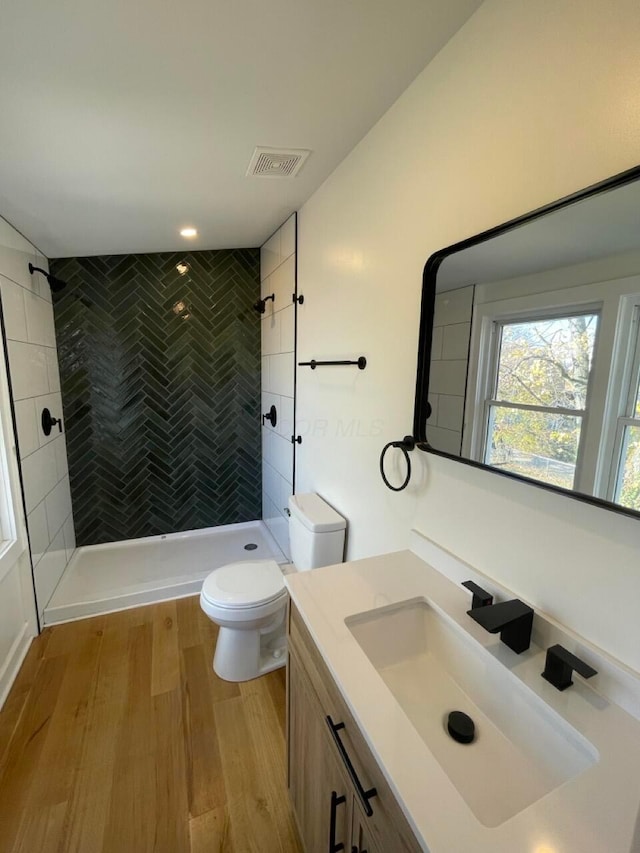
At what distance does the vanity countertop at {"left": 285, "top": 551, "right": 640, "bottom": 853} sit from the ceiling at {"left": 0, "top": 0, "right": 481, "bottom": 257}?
1.52 m

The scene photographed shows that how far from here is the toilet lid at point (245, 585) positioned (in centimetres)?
180

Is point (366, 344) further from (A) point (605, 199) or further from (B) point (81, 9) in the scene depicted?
(B) point (81, 9)

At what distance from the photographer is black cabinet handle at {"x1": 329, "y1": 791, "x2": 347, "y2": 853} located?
2.77 feet

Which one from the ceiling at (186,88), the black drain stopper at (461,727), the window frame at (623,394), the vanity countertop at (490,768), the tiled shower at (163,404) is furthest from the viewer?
the tiled shower at (163,404)

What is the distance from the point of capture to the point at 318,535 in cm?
176

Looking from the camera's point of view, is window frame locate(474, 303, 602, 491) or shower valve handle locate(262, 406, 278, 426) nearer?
window frame locate(474, 303, 602, 491)

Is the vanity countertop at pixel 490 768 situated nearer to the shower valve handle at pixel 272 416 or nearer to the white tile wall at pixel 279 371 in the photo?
the white tile wall at pixel 279 371

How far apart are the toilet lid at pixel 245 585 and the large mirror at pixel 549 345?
122cm

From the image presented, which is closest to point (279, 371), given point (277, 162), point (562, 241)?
point (277, 162)

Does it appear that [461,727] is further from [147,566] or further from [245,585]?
[147,566]

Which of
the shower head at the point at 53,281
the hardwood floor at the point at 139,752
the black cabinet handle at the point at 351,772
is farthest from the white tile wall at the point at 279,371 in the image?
the black cabinet handle at the point at 351,772

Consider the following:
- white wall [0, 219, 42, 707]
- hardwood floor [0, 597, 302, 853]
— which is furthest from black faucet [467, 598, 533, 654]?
white wall [0, 219, 42, 707]

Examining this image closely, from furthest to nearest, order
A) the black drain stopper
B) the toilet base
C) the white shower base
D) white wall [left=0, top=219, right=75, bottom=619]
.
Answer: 1. the white shower base
2. white wall [left=0, top=219, right=75, bottom=619]
3. the toilet base
4. the black drain stopper

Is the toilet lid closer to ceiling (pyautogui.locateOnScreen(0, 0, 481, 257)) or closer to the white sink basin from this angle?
the white sink basin
